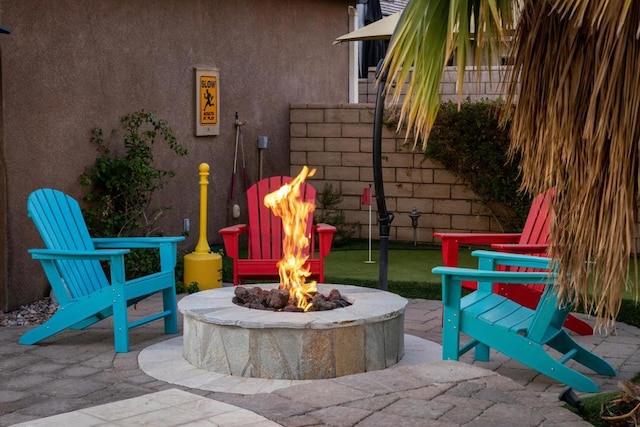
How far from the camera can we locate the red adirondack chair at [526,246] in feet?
18.9

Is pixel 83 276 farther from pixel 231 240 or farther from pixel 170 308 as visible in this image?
pixel 231 240

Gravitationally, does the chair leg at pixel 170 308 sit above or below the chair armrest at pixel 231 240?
below

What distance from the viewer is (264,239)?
22.9 ft

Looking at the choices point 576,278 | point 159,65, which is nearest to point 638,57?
point 576,278

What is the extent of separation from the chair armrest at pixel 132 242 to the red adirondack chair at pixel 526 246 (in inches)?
69.3

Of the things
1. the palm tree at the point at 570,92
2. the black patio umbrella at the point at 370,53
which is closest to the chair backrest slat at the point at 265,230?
the palm tree at the point at 570,92

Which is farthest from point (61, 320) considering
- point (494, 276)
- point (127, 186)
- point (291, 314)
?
point (494, 276)

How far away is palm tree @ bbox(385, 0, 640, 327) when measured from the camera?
2738 millimetres

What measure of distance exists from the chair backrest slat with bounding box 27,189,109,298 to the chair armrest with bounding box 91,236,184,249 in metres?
0.13

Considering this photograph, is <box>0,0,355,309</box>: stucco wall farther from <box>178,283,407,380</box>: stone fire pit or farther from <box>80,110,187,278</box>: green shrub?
<box>178,283,407,380</box>: stone fire pit

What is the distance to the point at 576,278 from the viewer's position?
10.3 ft

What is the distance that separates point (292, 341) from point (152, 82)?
14.0 ft

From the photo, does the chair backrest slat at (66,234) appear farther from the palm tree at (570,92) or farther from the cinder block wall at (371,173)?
the cinder block wall at (371,173)

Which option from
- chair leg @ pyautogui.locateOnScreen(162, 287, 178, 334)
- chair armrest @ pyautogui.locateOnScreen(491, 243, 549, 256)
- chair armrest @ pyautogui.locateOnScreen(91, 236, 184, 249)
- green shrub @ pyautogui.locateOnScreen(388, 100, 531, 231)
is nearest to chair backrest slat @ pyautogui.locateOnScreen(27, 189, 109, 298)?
chair armrest @ pyautogui.locateOnScreen(91, 236, 184, 249)
